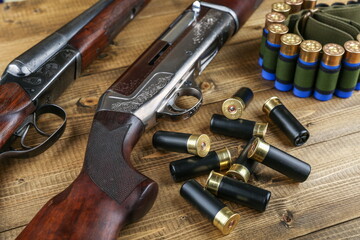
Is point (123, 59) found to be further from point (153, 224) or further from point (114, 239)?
point (114, 239)

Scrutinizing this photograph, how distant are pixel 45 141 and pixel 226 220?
0.83 metres

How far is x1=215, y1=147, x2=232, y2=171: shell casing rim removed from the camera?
1.93m

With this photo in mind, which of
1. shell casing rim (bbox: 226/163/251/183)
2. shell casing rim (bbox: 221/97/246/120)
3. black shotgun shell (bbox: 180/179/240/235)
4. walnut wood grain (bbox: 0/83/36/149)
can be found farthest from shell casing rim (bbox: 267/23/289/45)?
walnut wood grain (bbox: 0/83/36/149)

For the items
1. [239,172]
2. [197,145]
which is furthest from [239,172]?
[197,145]

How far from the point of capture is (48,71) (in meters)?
2.07

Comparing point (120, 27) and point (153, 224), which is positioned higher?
point (120, 27)

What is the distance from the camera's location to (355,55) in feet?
6.87

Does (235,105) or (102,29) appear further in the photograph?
(102,29)

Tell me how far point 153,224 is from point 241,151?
1.72 feet

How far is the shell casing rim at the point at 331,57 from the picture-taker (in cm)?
209

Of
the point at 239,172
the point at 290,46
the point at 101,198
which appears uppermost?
the point at 290,46

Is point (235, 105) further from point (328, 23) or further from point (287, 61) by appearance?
point (328, 23)

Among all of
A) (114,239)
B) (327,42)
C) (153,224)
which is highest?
(327,42)

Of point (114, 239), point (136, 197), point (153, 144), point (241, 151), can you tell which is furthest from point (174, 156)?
point (114, 239)
